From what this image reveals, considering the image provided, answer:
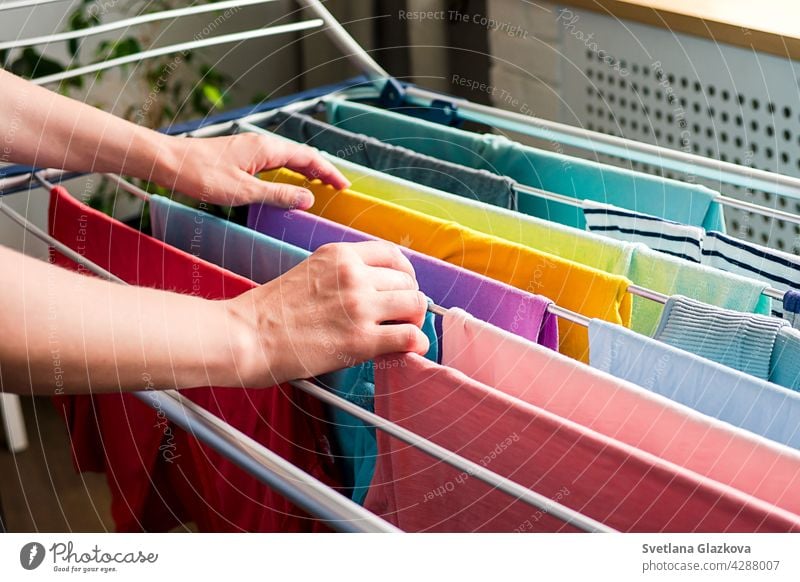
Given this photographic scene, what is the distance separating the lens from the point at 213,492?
0.84 meters

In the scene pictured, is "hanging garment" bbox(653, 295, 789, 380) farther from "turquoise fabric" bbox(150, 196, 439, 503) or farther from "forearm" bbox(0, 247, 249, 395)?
"forearm" bbox(0, 247, 249, 395)

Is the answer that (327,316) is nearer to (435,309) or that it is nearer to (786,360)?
(435,309)

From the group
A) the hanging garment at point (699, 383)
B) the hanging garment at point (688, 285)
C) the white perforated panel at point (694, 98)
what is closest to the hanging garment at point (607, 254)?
the hanging garment at point (688, 285)

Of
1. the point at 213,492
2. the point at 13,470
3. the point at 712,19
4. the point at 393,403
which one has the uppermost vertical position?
the point at 712,19

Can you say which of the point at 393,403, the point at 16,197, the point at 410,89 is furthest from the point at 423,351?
the point at 16,197

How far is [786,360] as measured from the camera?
23.7 inches

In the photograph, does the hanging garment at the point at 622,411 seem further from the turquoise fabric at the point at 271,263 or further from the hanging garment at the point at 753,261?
the hanging garment at the point at 753,261

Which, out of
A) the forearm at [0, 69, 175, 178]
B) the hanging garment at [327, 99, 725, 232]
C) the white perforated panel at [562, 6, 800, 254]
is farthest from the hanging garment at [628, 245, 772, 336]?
the white perforated panel at [562, 6, 800, 254]

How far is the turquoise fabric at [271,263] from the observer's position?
27.7 inches

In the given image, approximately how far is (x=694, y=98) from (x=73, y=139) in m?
0.93

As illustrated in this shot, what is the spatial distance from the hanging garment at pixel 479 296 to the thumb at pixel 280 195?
51 mm

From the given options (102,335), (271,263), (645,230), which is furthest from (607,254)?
(102,335)
